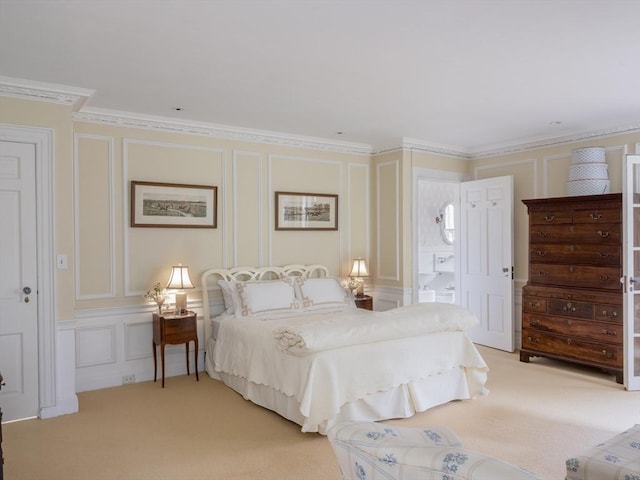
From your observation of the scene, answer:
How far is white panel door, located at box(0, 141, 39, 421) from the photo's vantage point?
145 inches

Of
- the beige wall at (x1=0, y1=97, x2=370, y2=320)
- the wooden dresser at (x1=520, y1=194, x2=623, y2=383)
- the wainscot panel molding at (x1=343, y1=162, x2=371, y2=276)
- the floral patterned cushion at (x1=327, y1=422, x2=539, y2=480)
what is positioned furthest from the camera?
the wainscot panel molding at (x1=343, y1=162, x2=371, y2=276)

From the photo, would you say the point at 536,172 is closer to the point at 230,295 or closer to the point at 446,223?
the point at 446,223

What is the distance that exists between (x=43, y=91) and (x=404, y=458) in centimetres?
Result: 388

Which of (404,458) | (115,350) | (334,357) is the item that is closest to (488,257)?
(334,357)

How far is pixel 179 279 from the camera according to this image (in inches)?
182

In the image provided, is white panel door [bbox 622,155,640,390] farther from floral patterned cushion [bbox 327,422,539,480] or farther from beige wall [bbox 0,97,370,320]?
floral patterned cushion [bbox 327,422,539,480]

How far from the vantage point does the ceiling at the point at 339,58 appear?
2.61m

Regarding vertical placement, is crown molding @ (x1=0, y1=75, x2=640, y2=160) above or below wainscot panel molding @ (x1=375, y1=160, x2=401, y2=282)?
above

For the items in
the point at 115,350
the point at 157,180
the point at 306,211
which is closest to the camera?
the point at 115,350

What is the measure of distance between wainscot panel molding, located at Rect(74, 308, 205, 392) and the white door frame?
0.59 m

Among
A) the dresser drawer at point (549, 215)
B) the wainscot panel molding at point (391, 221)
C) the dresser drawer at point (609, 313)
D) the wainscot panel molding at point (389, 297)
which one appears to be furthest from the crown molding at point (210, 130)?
the dresser drawer at point (609, 313)

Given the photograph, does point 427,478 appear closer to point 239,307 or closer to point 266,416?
point 266,416

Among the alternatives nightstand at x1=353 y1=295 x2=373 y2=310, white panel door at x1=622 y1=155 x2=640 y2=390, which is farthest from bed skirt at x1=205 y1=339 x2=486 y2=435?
nightstand at x1=353 y1=295 x2=373 y2=310

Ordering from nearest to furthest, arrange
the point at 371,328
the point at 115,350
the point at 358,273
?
the point at 371,328 → the point at 115,350 → the point at 358,273
